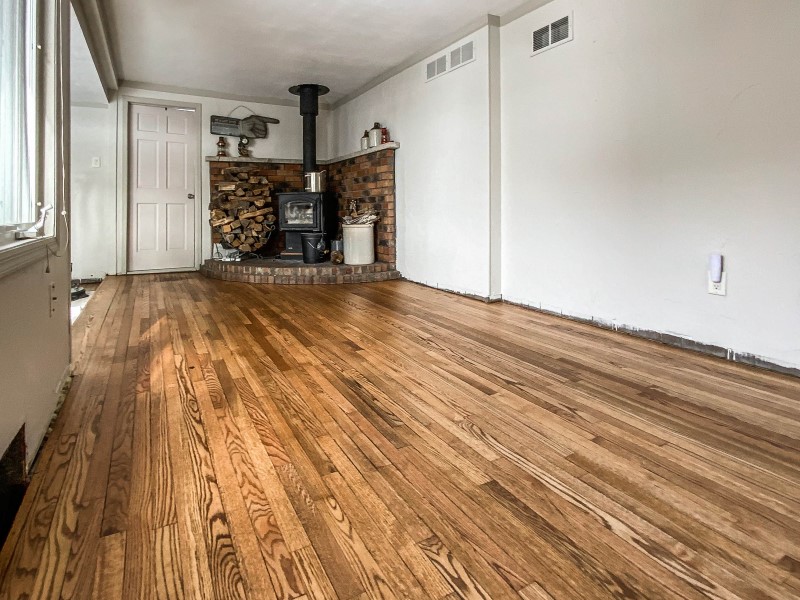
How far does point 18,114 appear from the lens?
1.47 meters

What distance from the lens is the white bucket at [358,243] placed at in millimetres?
5242

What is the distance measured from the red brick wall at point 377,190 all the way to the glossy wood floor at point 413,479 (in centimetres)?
300

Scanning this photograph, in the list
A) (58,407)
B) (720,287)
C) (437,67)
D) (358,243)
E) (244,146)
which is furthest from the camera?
(244,146)

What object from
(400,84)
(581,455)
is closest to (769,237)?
(581,455)

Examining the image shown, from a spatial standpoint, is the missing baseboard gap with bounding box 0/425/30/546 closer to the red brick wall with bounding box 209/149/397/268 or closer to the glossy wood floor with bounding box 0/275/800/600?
the glossy wood floor with bounding box 0/275/800/600

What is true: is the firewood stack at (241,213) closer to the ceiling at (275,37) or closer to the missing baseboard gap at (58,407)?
the ceiling at (275,37)

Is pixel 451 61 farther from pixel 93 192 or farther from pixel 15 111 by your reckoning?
pixel 93 192

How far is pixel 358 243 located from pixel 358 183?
2.97 feet

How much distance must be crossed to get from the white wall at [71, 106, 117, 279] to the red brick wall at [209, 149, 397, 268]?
44.0 inches

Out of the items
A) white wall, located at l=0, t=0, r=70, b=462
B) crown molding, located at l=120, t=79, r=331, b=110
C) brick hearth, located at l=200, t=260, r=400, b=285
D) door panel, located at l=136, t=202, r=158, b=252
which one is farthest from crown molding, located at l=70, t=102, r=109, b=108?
white wall, located at l=0, t=0, r=70, b=462

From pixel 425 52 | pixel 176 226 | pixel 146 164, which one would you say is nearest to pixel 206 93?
pixel 146 164

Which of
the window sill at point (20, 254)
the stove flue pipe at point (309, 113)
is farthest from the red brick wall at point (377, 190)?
the window sill at point (20, 254)

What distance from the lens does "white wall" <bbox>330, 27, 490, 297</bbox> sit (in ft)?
12.7

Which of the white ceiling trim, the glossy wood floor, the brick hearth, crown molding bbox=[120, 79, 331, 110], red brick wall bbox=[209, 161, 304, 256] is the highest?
crown molding bbox=[120, 79, 331, 110]
